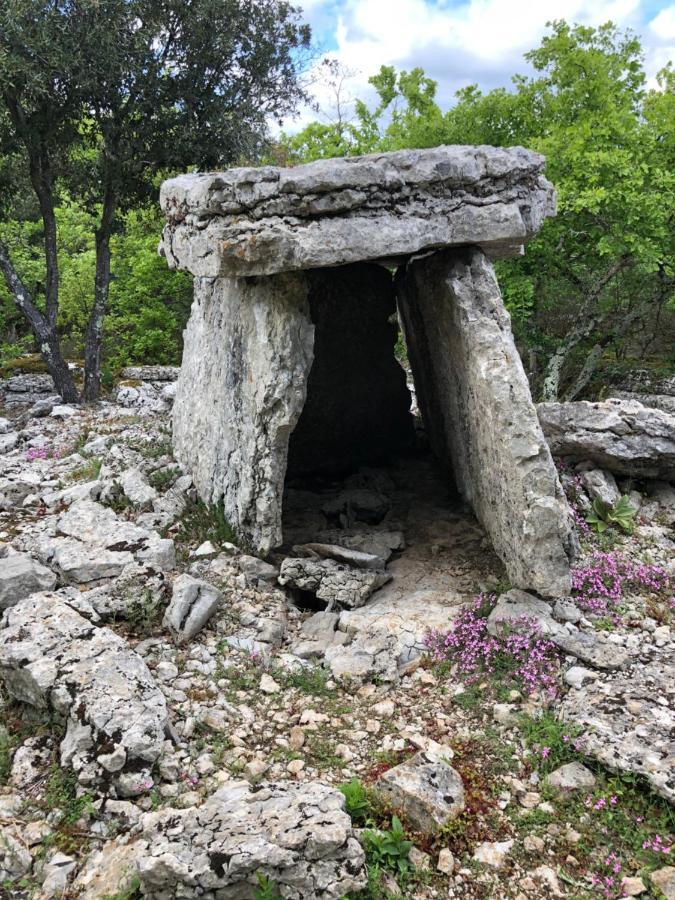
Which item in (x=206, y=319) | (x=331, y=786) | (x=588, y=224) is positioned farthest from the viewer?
(x=588, y=224)

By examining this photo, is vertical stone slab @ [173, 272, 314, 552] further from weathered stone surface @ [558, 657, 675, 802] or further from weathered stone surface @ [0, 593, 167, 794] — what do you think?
weathered stone surface @ [558, 657, 675, 802]

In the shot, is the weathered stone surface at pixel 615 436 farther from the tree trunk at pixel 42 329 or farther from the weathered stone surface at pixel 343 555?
the tree trunk at pixel 42 329

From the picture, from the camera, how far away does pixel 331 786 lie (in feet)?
12.1

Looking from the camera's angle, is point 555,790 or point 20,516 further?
point 20,516

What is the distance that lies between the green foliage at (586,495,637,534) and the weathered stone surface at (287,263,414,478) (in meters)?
3.17

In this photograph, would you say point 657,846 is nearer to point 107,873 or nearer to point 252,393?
point 107,873

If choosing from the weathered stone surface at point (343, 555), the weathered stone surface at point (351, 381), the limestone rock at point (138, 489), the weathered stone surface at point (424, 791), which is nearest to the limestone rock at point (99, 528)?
the limestone rock at point (138, 489)

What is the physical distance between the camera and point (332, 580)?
19.4ft

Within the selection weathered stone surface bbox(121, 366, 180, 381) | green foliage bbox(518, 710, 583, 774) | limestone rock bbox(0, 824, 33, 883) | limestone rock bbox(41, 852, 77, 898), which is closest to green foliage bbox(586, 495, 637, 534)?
green foliage bbox(518, 710, 583, 774)

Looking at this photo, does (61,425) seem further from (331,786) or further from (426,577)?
(331,786)

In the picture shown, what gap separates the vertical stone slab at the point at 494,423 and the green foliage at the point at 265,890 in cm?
311

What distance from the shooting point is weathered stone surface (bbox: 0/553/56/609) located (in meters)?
5.23

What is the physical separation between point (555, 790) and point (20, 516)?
5.74 metres

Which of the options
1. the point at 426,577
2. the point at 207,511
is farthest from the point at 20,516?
the point at 426,577
